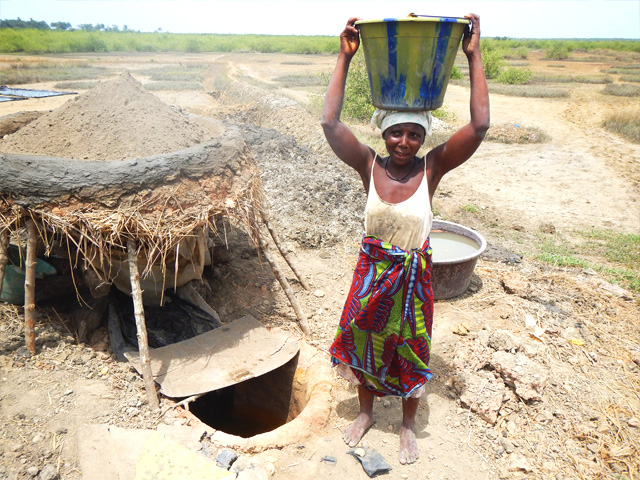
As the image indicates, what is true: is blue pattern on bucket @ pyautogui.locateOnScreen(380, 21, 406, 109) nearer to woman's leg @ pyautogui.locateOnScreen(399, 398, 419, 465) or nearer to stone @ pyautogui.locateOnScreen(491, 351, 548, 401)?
woman's leg @ pyautogui.locateOnScreen(399, 398, 419, 465)

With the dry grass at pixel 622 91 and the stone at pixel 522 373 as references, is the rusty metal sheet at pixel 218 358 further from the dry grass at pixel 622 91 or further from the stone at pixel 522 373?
the dry grass at pixel 622 91

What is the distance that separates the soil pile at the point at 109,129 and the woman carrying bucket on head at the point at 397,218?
1.64 metres

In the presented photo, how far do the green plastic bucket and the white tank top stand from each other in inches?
13.4

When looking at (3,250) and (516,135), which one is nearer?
(3,250)

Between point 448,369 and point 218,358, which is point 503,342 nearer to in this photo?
point 448,369

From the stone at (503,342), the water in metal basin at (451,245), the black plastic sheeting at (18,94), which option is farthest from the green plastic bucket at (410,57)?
the black plastic sheeting at (18,94)

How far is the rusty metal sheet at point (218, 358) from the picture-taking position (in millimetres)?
2787

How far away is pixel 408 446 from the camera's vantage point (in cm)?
239

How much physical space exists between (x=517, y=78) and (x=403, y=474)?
2280cm

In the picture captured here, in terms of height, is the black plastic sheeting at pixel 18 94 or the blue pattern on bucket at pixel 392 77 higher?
the blue pattern on bucket at pixel 392 77

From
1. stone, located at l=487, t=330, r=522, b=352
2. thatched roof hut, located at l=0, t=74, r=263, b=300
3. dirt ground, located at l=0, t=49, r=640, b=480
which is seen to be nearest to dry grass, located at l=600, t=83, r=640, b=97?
dirt ground, located at l=0, t=49, r=640, b=480

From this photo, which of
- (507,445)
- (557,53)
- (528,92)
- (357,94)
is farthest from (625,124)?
(557,53)

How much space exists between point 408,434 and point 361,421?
0.27m

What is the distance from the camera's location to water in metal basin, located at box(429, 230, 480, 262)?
13.2ft
